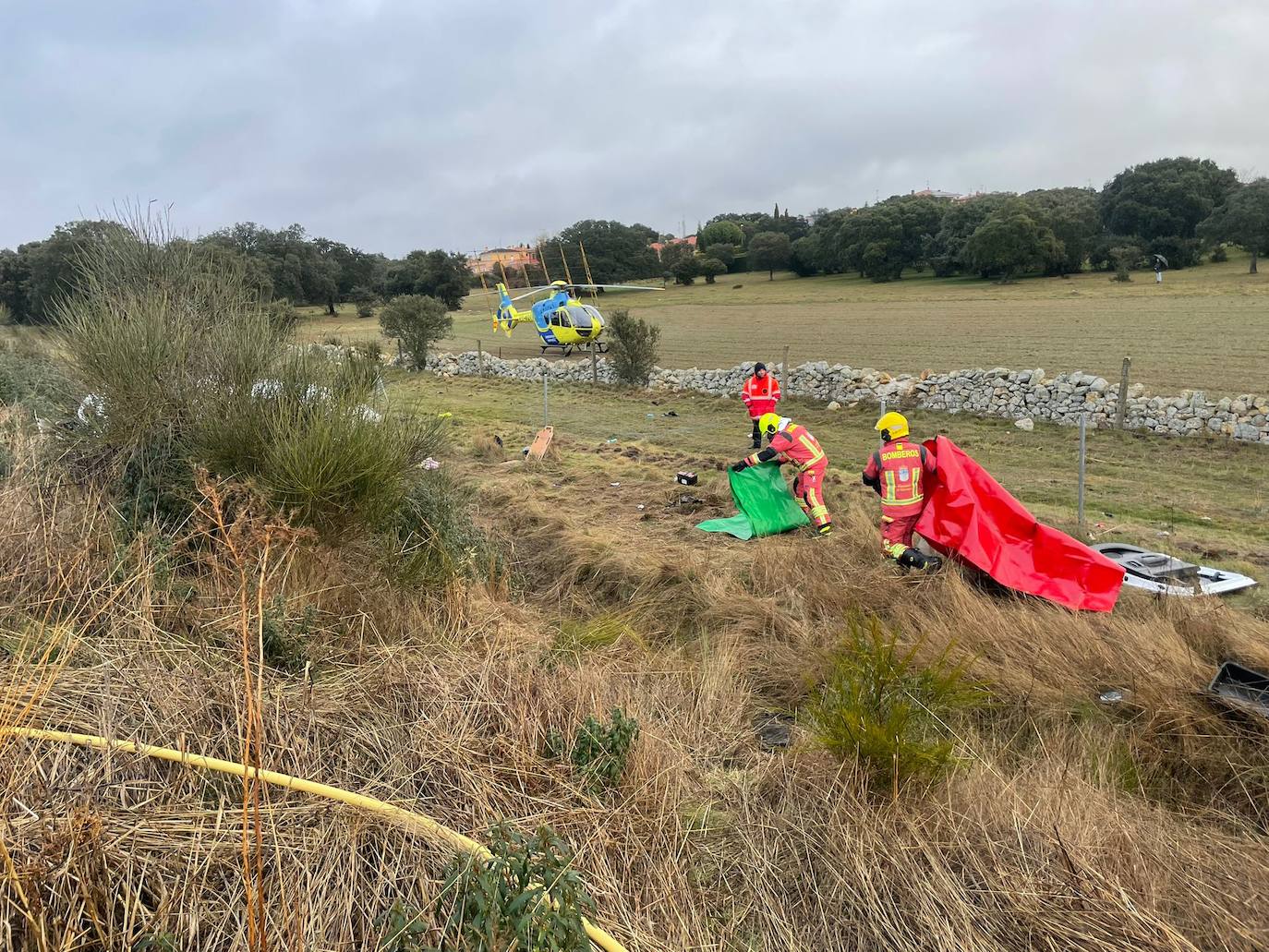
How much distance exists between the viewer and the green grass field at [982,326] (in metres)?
20.0

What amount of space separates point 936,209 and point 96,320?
68.9 m

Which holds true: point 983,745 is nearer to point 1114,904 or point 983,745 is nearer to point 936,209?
point 1114,904

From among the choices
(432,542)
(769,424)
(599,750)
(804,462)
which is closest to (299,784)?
(599,750)

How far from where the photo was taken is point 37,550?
3611 mm

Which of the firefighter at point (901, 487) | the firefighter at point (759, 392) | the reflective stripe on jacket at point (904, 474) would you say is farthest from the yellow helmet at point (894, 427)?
the firefighter at point (759, 392)

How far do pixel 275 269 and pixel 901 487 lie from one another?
24.5 m

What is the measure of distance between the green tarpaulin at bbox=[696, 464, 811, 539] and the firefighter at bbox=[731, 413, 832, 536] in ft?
0.63

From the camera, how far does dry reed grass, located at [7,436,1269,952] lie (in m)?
2.06

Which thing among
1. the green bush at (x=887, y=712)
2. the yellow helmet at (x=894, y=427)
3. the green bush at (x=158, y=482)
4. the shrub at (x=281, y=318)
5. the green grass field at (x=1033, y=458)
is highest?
the shrub at (x=281, y=318)

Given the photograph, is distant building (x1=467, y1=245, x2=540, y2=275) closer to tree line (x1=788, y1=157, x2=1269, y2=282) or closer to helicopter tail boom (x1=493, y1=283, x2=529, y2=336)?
helicopter tail boom (x1=493, y1=283, x2=529, y2=336)

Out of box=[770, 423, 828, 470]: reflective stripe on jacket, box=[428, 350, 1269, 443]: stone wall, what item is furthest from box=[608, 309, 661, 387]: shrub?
box=[770, 423, 828, 470]: reflective stripe on jacket

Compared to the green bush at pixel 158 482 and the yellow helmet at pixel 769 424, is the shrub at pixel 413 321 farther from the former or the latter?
the green bush at pixel 158 482

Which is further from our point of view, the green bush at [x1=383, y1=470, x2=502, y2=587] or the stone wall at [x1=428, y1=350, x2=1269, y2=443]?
the stone wall at [x1=428, y1=350, x2=1269, y2=443]

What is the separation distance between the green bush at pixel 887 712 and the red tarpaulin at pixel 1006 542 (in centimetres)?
207
